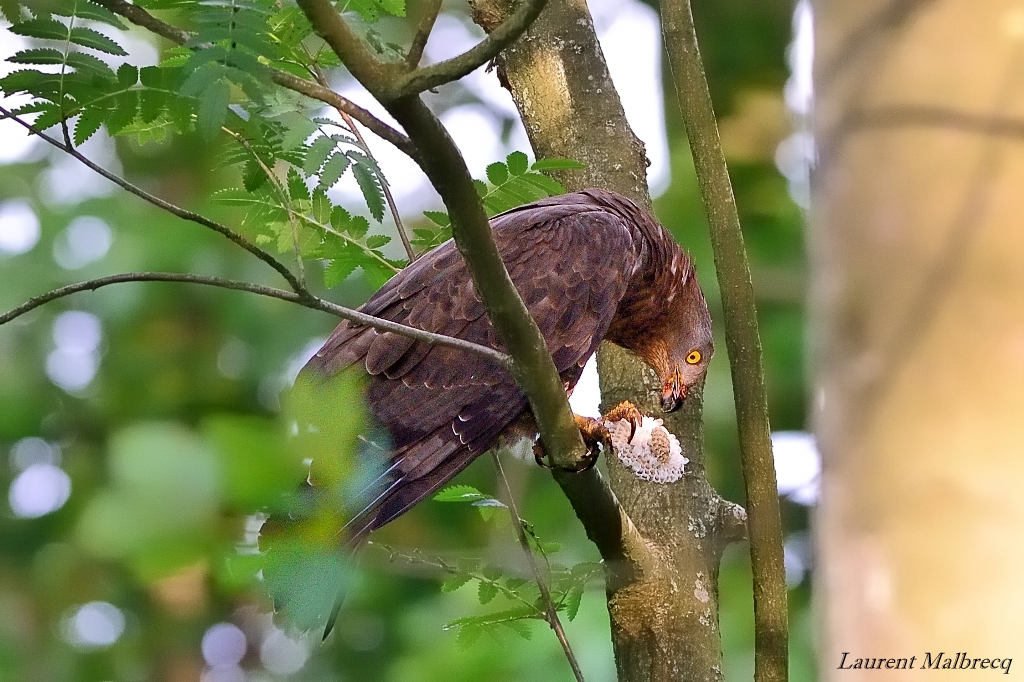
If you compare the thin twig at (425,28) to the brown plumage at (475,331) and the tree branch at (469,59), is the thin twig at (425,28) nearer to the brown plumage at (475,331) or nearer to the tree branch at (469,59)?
the tree branch at (469,59)

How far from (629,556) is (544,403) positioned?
759mm

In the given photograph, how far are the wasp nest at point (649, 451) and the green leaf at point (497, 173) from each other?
72cm

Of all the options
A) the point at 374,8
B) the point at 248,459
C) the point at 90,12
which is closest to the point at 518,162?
the point at 374,8

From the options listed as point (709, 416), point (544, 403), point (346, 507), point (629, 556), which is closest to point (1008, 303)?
point (544, 403)

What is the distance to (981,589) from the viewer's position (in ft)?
4.32

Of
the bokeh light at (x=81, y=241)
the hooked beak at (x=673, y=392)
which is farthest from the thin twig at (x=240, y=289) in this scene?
the bokeh light at (x=81, y=241)

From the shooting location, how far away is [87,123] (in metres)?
1.79

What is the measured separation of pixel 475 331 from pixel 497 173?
17.9 inches

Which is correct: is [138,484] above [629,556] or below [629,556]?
below

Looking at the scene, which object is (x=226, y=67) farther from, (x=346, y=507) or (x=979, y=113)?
(x=979, y=113)

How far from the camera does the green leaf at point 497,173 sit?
2.71 metres

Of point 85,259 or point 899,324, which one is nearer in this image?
point 899,324

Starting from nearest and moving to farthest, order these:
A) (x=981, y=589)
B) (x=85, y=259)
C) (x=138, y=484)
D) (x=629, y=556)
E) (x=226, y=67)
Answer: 1. (x=138, y=484)
2. (x=981, y=589)
3. (x=226, y=67)
4. (x=629, y=556)
5. (x=85, y=259)

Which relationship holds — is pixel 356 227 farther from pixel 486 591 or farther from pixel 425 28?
pixel 425 28
